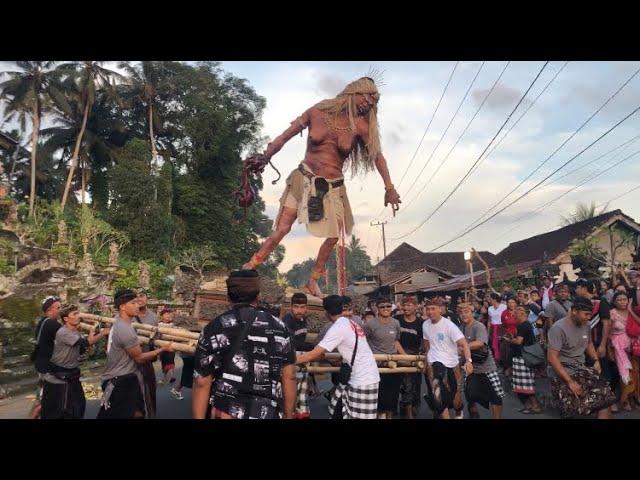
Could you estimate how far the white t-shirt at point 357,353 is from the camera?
4.16m

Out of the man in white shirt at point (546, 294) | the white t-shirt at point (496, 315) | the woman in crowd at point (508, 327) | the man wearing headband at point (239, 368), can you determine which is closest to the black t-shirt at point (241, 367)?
the man wearing headband at point (239, 368)

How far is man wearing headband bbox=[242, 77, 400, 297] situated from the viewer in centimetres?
531

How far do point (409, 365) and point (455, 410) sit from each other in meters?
0.66

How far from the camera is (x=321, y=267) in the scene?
5.59 m

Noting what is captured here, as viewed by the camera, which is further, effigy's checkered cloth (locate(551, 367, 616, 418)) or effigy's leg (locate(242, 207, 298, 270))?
effigy's leg (locate(242, 207, 298, 270))

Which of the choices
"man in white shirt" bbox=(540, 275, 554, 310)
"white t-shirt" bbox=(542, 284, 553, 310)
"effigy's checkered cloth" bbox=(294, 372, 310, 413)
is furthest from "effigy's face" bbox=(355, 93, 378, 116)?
"white t-shirt" bbox=(542, 284, 553, 310)

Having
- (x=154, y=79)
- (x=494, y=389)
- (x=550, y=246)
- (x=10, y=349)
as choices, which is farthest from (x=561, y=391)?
(x=154, y=79)

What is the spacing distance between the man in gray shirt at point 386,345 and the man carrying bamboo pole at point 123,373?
7.63 ft

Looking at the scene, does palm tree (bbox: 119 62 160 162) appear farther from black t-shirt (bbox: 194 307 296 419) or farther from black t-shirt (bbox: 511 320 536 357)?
black t-shirt (bbox: 194 307 296 419)

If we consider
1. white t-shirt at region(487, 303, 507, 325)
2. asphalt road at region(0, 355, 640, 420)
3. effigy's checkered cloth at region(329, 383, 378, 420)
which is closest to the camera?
effigy's checkered cloth at region(329, 383, 378, 420)

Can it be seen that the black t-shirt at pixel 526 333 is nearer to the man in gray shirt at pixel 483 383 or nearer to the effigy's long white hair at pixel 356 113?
the man in gray shirt at pixel 483 383

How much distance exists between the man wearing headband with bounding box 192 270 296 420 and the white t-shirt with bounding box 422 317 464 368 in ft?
8.94

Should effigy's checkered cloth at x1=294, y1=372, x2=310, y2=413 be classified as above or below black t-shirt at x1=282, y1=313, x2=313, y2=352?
below

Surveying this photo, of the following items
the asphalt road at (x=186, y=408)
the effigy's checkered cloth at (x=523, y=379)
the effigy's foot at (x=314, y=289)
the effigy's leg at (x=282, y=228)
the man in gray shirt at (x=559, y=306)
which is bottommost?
the asphalt road at (x=186, y=408)
